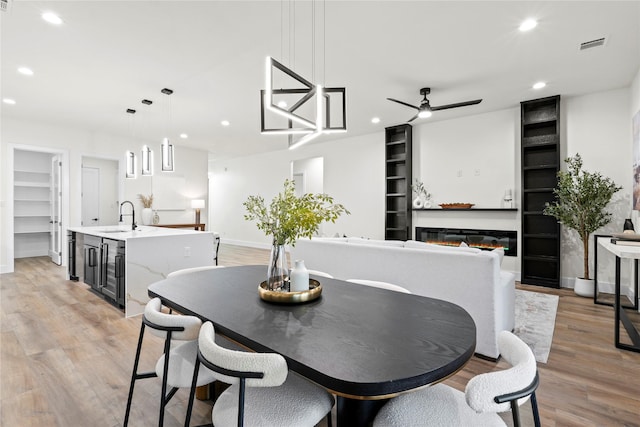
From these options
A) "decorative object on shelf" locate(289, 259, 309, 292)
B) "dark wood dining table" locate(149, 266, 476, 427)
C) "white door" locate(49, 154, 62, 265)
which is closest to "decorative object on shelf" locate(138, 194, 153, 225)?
"white door" locate(49, 154, 62, 265)

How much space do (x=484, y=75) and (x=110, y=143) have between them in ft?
23.9

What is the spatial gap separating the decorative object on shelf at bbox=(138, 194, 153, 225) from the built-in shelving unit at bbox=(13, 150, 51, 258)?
2.05 m

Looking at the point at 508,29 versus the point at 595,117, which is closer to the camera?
the point at 508,29

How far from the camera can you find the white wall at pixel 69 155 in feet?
18.3

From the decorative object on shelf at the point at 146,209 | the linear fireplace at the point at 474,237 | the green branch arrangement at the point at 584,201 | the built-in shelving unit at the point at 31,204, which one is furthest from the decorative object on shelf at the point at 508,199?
the built-in shelving unit at the point at 31,204

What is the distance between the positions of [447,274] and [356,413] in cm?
170

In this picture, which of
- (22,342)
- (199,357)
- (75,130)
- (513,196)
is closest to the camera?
(199,357)

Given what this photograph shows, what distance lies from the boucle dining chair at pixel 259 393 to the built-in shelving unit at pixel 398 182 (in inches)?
212

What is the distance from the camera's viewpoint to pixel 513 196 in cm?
516

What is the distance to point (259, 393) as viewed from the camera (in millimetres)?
1184

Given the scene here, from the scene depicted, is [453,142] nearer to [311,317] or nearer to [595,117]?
[595,117]

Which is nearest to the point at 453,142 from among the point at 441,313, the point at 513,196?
the point at 513,196

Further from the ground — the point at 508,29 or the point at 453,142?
the point at 508,29

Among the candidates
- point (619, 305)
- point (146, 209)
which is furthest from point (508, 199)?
point (146, 209)
